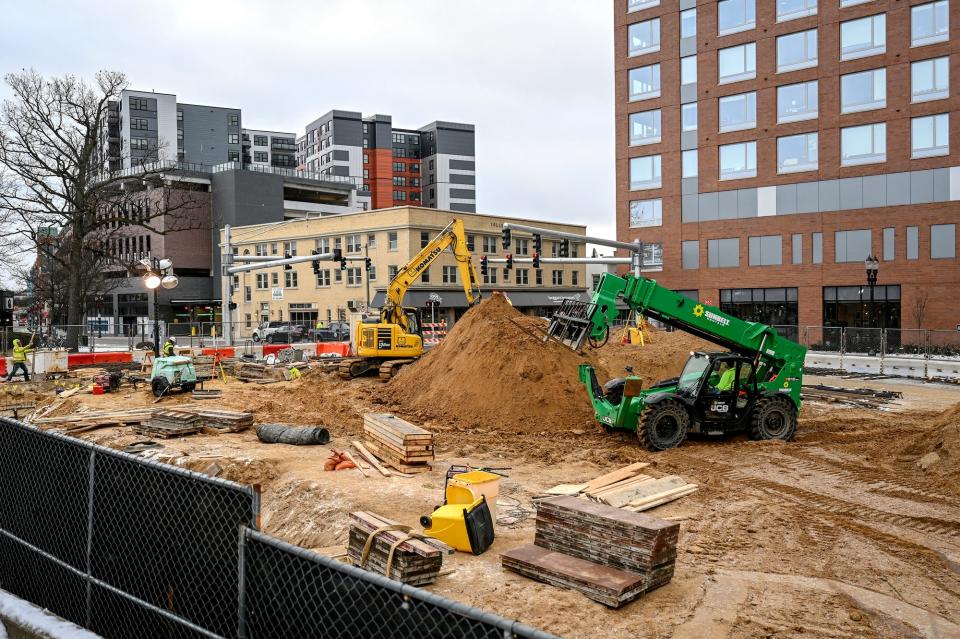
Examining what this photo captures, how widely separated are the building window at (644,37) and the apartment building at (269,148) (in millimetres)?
78975

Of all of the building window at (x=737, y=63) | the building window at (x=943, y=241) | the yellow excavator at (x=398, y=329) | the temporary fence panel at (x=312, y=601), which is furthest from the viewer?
the building window at (x=737, y=63)

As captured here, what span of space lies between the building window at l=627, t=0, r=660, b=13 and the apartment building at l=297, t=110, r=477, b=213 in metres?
67.1

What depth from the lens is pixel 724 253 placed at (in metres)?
48.2

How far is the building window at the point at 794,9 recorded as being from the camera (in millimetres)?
44750

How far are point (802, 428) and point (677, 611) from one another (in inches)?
500

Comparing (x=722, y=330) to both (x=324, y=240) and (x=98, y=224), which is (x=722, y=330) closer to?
(x=98, y=224)

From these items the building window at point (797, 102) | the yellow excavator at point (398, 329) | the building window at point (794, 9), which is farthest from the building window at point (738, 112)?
the yellow excavator at point (398, 329)

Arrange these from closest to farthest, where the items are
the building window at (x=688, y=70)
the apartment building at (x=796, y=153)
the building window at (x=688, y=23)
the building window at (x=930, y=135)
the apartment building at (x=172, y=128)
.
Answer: the building window at (x=930, y=135)
the apartment building at (x=796, y=153)
the building window at (x=688, y=23)
the building window at (x=688, y=70)
the apartment building at (x=172, y=128)

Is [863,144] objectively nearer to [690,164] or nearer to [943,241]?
[943,241]

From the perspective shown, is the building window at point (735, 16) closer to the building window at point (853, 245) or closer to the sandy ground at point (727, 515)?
the building window at point (853, 245)

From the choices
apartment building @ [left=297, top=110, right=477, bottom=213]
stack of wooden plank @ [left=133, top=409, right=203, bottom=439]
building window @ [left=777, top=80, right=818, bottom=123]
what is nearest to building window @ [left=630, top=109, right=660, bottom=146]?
building window @ [left=777, top=80, right=818, bottom=123]

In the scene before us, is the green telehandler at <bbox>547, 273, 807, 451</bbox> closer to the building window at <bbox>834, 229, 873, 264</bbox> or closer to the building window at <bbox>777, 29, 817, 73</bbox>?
the building window at <bbox>834, 229, 873, 264</bbox>

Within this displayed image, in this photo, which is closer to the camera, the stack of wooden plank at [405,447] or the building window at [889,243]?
the stack of wooden plank at [405,447]

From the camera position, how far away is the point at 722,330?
1661 centimetres
